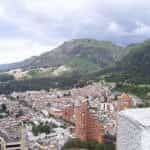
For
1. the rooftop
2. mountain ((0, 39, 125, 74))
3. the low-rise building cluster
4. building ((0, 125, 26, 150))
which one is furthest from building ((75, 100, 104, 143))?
mountain ((0, 39, 125, 74))

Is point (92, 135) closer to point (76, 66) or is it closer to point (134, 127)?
point (134, 127)

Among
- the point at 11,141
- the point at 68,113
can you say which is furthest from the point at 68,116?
the point at 11,141

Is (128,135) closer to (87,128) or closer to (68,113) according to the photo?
(87,128)

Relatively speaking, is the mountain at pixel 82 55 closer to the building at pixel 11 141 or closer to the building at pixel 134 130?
the building at pixel 11 141

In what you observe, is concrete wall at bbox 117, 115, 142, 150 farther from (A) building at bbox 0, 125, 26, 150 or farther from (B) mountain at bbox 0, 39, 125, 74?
(B) mountain at bbox 0, 39, 125, 74

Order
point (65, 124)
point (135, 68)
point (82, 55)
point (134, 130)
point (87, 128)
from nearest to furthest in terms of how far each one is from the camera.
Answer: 1. point (134, 130)
2. point (87, 128)
3. point (65, 124)
4. point (135, 68)
5. point (82, 55)

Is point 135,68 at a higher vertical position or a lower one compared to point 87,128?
higher

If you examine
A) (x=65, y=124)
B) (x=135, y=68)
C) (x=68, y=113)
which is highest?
(x=135, y=68)
